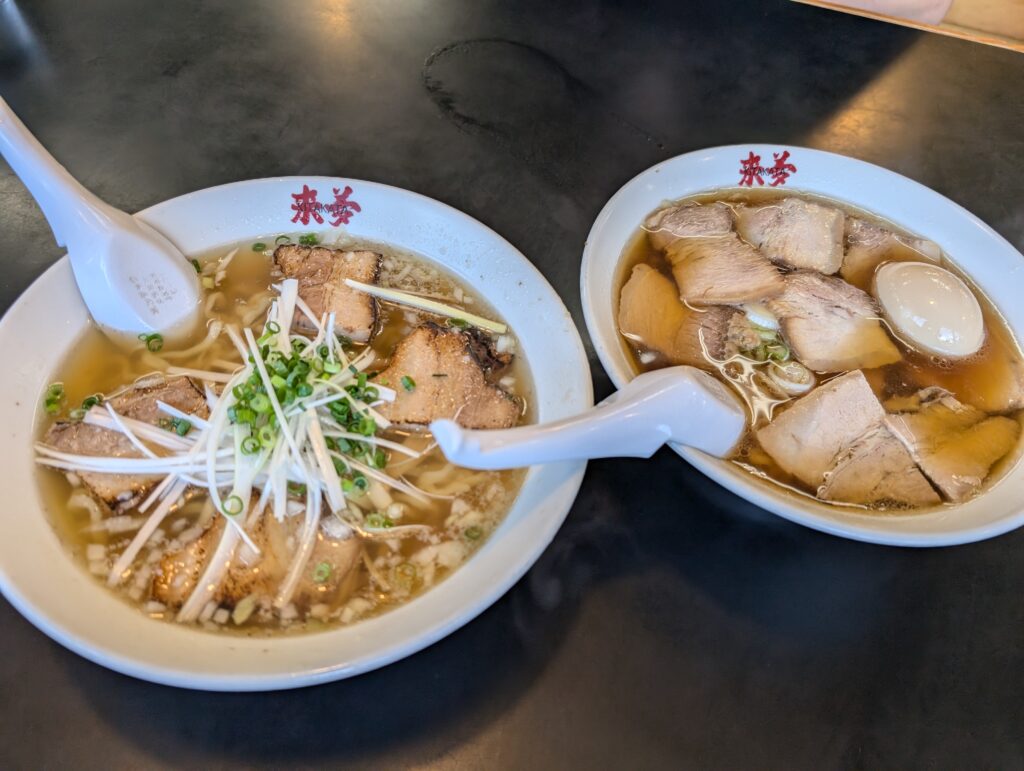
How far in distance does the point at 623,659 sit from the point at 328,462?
26.1 inches

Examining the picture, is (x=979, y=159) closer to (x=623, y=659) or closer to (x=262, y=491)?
(x=623, y=659)

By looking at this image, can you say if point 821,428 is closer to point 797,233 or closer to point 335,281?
point 797,233

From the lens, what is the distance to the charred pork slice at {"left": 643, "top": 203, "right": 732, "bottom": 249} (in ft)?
5.54

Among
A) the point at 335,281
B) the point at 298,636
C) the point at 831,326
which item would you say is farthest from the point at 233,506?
the point at 831,326

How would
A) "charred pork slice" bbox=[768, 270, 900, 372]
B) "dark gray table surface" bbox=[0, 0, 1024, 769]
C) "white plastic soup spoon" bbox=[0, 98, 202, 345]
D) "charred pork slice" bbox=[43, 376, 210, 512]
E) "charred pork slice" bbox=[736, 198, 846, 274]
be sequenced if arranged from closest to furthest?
"dark gray table surface" bbox=[0, 0, 1024, 769], "charred pork slice" bbox=[43, 376, 210, 512], "white plastic soup spoon" bbox=[0, 98, 202, 345], "charred pork slice" bbox=[768, 270, 900, 372], "charred pork slice" bbox=[736, 198, 846, 274]

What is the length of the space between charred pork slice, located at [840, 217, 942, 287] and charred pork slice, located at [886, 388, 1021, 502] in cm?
37

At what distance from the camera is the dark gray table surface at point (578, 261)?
117 centimetres

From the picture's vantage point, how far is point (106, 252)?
145cm

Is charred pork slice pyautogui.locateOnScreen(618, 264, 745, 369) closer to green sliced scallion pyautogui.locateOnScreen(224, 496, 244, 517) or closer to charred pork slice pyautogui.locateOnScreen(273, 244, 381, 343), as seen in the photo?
charred pork slice pyautogui.locateOnScreen(273, 244, 381, 343)

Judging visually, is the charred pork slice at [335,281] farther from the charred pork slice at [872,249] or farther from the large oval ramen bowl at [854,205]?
the charred pork slice at [872,249]

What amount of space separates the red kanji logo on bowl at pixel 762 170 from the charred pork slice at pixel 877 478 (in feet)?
2.72

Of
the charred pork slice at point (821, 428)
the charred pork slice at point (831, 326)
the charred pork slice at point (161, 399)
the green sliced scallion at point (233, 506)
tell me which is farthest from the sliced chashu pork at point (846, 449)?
the charred pork slice at point (161, 399)

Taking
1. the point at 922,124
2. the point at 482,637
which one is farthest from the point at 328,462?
the point at 922,124

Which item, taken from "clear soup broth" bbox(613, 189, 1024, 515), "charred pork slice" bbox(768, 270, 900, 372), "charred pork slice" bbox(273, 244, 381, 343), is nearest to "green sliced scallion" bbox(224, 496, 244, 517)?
"charred pork slice" bbox(273, 244, 381, 343)
